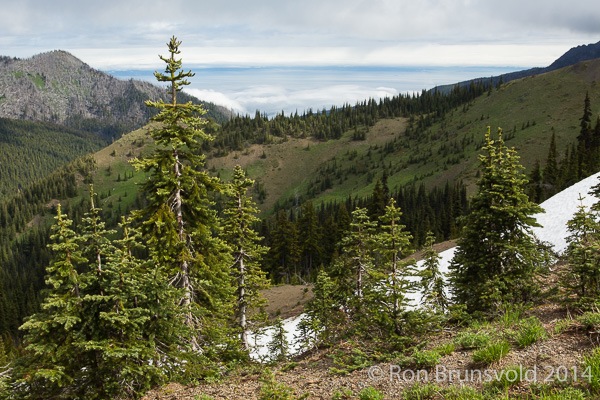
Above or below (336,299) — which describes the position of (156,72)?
above

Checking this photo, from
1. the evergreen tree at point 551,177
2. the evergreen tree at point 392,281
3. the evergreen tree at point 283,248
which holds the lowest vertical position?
the evergreen tree at point 283,248

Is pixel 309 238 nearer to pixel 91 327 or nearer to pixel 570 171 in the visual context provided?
pixel 570 171

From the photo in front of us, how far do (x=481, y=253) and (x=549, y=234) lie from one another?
73.0ft

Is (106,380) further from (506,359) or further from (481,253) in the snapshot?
(481,253)

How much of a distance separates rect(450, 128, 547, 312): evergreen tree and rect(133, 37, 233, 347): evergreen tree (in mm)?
10971

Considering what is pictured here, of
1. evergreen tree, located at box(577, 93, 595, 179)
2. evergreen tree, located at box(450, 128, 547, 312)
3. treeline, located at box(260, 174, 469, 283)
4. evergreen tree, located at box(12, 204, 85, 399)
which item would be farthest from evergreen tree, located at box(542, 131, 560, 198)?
evergreen tree, located at box(12, 204, 85, 399)

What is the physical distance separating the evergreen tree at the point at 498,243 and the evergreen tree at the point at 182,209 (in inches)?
432

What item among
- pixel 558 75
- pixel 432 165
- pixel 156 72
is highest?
pixel 558 75

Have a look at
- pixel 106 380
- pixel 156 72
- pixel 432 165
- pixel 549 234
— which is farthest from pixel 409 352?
pixel 432 165

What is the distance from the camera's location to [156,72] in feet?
47.8

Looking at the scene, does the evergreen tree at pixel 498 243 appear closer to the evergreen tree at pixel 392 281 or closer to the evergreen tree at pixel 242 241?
the evergreen tree at pixel 392 281

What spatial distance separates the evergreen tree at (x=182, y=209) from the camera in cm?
1499

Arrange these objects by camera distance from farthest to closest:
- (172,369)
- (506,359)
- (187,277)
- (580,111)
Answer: (580,111)
(187,277)
(172,369)
(506,359)

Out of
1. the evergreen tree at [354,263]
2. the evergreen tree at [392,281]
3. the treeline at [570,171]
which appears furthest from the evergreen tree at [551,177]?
the evergreen tree at [392,281]
